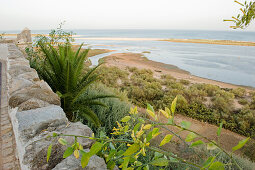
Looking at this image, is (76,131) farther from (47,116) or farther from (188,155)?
(188,155)

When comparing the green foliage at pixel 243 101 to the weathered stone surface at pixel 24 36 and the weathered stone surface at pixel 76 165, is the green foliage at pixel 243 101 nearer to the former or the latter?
the weathered stone surface at pixel 76 165

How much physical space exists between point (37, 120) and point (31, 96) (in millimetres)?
587

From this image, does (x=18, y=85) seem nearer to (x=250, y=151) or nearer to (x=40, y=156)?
(x=40, y=156)

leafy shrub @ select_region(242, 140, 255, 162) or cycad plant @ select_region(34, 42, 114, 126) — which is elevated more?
cycad plant @ select_region(34, 42, 114, 126)

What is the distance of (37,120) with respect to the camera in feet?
4.10

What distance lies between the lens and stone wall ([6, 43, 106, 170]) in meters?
0.94

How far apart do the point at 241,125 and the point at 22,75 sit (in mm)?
5539

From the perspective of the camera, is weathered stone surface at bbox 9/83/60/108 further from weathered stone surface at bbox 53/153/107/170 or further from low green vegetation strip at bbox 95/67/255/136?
low green vegetation strip at bbox 95/67/255/136

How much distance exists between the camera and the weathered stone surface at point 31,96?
1609mm

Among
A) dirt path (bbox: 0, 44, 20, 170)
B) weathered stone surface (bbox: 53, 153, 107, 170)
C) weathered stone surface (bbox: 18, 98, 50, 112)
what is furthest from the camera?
dirt path (bbox: 0, 44, 20, 170)

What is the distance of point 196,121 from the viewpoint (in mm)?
4965

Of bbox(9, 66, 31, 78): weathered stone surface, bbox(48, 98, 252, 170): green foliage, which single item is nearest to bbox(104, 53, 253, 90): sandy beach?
bbox(9, 66, 31, 78): weathered stone surface

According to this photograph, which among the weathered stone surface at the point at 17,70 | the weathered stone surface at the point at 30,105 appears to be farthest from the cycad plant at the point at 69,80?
the weathered stone surface at the point at 30,105

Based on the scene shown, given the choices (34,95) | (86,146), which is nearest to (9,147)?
(34,95)
